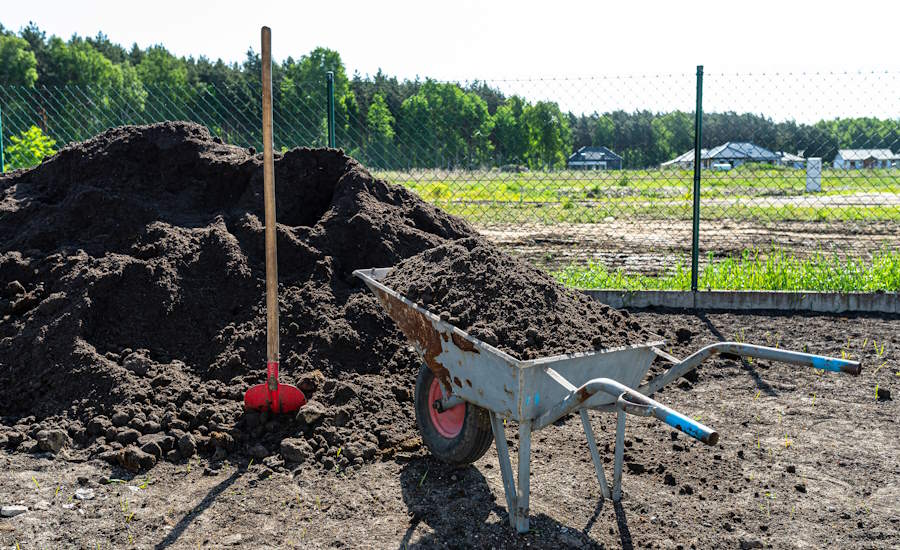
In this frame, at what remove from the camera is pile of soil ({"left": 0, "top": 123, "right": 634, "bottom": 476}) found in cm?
365

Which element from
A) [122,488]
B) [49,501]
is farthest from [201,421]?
[49,501]

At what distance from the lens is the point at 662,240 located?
12.5 m

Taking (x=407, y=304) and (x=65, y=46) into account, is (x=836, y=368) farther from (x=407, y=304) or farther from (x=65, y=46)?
(x=65, y=46)

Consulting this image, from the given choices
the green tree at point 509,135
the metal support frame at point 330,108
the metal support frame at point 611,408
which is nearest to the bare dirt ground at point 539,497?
the metal support frame at point 611,408

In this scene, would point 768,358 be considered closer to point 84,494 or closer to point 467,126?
point 84,494

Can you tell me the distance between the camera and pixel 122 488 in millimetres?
3248

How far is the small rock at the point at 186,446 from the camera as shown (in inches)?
139

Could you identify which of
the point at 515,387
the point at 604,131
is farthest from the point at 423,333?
the point at 604,131

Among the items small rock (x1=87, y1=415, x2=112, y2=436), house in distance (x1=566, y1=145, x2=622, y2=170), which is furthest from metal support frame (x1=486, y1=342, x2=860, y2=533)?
house in distance (x1=566, y1=145, x2=622, y2=170)

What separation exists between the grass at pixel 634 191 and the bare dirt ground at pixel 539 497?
4.52 metres

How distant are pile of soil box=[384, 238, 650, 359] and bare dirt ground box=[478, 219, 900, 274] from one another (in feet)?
18.5

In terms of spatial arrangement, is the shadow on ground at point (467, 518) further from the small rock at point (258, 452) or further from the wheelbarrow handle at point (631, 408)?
the small rock at point (258, 452)

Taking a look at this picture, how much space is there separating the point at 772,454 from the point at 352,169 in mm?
3214

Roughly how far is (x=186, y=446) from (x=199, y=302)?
1155mm
